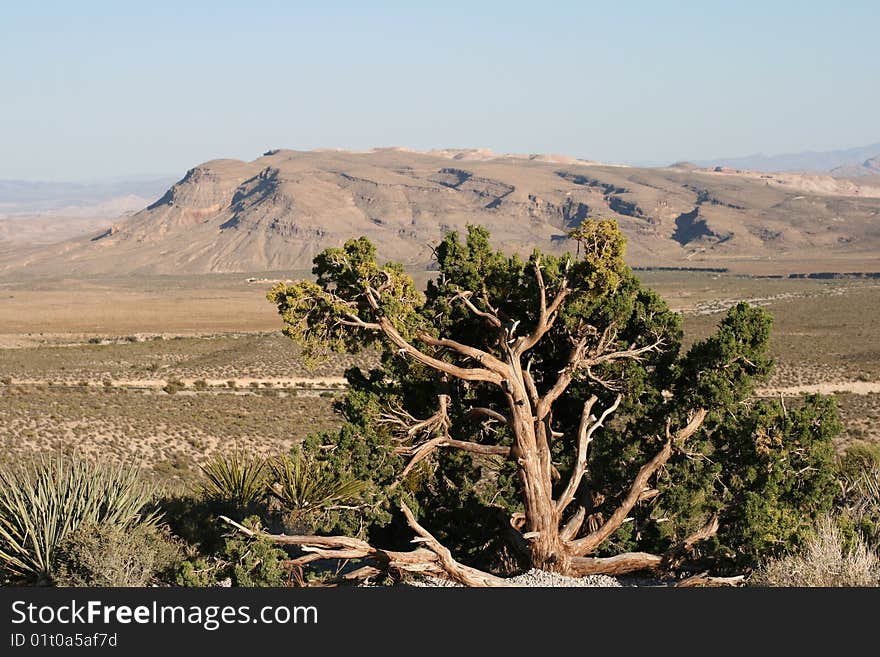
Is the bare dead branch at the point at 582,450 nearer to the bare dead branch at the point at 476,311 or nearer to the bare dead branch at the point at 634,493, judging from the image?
the bare dead branch at the point at 634,493

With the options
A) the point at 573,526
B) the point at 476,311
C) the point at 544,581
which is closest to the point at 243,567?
the point at 544,581

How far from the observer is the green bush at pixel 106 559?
10.4m

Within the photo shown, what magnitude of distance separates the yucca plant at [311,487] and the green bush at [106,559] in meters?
2.72

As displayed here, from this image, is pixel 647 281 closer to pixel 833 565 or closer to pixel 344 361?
pixel 344 361

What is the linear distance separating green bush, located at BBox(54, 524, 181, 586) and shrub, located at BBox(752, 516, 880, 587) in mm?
7388

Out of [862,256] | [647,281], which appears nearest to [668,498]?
[647,281]

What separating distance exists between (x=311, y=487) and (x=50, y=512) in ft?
12.7

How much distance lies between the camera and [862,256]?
158125 millimetres

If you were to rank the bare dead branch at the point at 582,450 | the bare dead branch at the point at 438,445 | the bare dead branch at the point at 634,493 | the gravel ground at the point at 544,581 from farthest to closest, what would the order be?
the bare dead branch at the point at 438,445 → the bare dead branch at the point at 582,450 → the bare dead branch at the point at 634,493 → the gravel ground at the point at 544,581

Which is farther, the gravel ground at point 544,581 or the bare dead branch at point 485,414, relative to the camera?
the bare dead branch at point 485,414

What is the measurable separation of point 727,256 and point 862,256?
2404 cm

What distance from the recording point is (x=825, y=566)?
10.1 metres

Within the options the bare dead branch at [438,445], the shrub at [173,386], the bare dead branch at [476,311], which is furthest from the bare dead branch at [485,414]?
the shrub at [173,386]

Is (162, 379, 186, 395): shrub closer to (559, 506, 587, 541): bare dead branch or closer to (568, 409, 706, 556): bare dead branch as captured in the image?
(559, 506, 587, 541): bare dead branch
